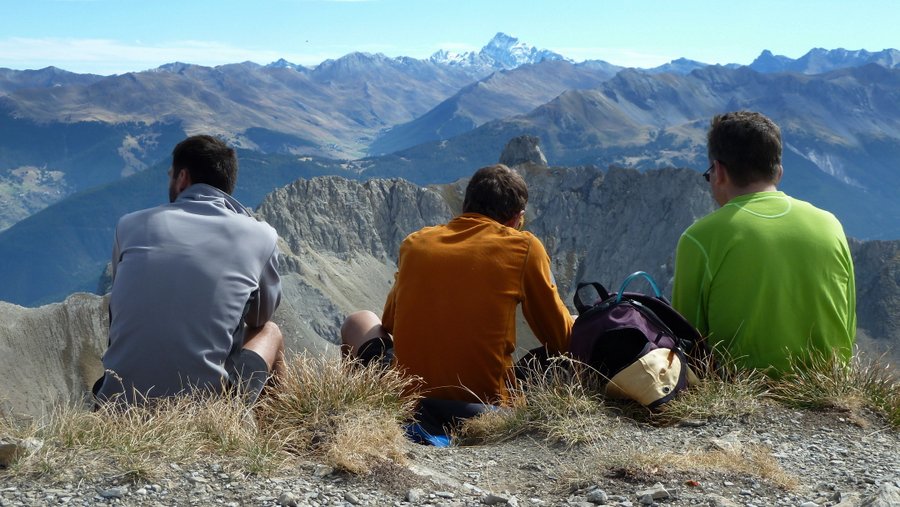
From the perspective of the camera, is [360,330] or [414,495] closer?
[414,495]

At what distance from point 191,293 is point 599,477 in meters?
3.47

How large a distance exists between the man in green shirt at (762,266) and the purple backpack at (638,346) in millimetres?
382

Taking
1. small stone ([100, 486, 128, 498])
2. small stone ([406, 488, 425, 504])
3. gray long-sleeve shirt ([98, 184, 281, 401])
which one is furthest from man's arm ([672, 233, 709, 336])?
small stone ([100, 486, 128, 498])

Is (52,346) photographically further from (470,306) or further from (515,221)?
(470,306)

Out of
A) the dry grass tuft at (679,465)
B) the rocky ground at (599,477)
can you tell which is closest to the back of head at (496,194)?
the rocky ground at (599,477)

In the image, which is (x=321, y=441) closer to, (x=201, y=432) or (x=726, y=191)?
(x=201, y=432)

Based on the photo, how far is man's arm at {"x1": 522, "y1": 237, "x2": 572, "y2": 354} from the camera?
7258 mm

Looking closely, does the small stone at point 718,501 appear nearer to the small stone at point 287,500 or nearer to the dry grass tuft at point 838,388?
the dry grass tuft at point 838,388

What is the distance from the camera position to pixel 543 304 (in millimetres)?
7344

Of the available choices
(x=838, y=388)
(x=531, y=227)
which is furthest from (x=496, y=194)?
(x=531, y=227)

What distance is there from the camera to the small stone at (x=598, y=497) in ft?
17.1

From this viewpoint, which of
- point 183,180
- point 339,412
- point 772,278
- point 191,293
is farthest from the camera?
point 183,180

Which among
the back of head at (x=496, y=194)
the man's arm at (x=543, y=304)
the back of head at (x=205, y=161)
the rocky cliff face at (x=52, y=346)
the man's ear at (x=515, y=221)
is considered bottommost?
the rocky cliff face at (x=52, y=346)

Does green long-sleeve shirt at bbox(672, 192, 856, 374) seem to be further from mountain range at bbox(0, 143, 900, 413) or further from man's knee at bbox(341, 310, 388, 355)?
mountain range at bbox(0, 143, 900, 413)
